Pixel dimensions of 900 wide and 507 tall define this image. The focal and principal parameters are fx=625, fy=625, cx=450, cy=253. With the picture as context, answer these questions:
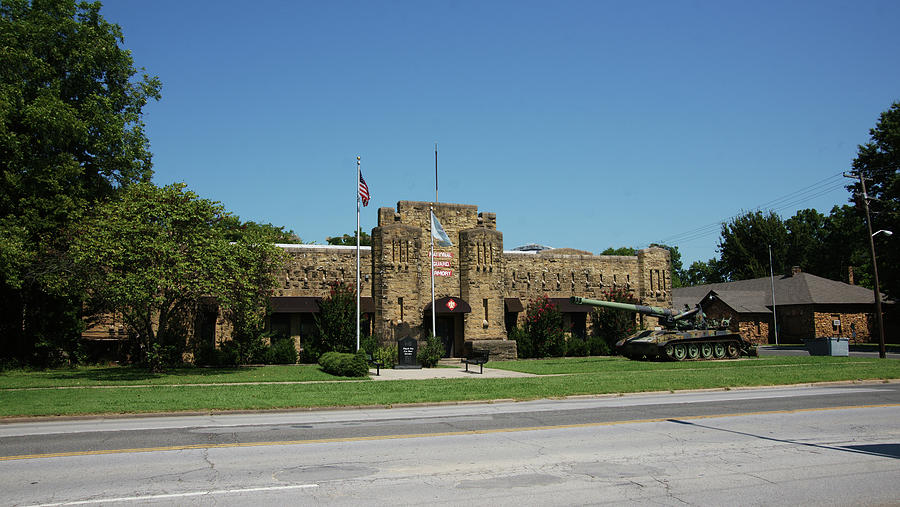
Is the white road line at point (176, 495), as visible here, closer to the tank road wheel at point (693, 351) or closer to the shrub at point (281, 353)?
the shrub at point (281, 353)

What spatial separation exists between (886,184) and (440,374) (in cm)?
3761

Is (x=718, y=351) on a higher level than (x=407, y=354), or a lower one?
lower

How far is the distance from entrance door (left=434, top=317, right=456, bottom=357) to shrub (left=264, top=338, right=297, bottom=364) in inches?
307

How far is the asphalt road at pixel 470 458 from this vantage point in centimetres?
694

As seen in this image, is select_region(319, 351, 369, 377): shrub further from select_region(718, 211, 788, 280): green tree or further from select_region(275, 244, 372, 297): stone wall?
select_region(718, 211, 788, 280): green tree

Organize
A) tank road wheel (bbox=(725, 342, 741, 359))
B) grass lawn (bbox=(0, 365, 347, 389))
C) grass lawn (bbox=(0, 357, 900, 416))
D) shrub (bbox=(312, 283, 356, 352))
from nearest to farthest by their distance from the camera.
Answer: grass lawn (bbox=(0, 357, 900, 416)), grass lawn (bbox=(0, 365, 347, 389)), shrub (bbox=(312, 283, 356, 352)), tank road wheel (bbox=(725, 342, 741, 359))

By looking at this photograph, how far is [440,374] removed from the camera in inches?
974

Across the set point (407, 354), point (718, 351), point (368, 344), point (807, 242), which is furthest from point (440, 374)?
point (807, 242)

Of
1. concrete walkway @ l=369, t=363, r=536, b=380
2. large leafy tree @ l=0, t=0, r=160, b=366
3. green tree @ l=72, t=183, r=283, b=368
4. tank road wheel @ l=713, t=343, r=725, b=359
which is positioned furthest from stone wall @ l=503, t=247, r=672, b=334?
large leafy tree @ l=0, t=0, r=160, b=366

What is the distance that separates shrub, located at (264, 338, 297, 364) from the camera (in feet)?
99.4

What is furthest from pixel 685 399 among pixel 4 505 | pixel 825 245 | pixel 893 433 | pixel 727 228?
pixel 727 228

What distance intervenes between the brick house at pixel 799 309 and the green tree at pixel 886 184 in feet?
14.1

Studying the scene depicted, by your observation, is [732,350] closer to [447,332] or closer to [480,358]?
[480,358]

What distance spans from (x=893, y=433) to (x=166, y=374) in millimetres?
22569
